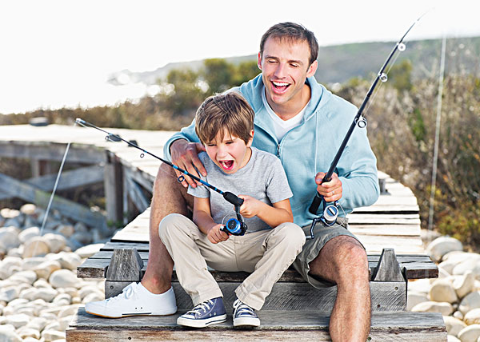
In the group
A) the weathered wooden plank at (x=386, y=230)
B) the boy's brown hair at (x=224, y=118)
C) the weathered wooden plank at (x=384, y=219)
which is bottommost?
the weathered wooden plank at (x=386, y=230)

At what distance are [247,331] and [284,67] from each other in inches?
45.1

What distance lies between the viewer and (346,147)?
2.99 metres

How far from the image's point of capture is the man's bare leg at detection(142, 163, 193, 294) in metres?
2.78

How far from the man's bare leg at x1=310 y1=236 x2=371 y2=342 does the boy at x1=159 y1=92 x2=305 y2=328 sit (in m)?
0.16

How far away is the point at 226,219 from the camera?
9.07 feet

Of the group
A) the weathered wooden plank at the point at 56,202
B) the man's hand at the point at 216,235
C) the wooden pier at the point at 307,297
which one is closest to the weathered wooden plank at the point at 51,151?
the weathered wooden plank at the point at 56,202

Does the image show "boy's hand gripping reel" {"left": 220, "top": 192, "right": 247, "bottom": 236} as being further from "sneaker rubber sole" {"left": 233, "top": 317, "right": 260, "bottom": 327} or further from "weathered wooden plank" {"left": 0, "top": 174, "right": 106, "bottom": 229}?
"weathered wooden plank" {"left": 0, "top": 174, "right": 106, "bottom": 229}

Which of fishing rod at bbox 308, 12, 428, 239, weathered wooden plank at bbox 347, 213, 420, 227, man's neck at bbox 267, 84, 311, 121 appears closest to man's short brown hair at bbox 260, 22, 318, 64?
man's neck at bbox 267, 84, 311, 121

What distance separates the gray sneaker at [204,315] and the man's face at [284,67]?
3.13 feet

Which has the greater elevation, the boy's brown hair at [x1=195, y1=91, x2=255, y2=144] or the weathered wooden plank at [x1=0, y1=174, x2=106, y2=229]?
the boy's brown hair at [x1=195, y1=91, x2=255, y2=144]

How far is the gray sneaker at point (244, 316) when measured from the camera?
2498 mm

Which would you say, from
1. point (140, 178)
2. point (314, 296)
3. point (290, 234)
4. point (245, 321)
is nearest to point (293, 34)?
point (290, 234)

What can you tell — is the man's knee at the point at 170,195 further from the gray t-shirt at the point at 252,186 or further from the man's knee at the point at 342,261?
the man's knee at the point at 342,261

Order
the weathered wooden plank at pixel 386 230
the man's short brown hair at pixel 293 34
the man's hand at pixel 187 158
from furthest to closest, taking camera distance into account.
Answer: the weathered wooden plank at pixel 386 230 < the man's short brown hair at pixel 293 34 < the man's hand at pixel 187 158
